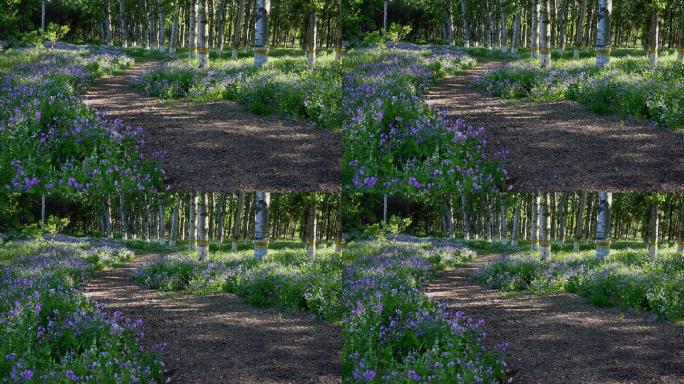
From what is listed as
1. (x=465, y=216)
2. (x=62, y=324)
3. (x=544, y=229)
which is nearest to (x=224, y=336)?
(x=62, y=324)

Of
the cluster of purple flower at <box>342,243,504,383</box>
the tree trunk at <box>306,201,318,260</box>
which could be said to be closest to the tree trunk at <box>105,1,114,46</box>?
the tree trunk at <box>306,201,318,260</box>

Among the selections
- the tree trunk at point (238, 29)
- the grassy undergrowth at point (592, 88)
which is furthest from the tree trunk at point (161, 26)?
the grassy undergrowth at point (592, 88)

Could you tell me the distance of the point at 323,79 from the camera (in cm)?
1220

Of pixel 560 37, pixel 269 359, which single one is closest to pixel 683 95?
pixel 560 37

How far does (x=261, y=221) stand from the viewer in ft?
31.4

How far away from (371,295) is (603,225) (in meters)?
4.15

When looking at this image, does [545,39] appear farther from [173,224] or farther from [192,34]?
[173,224]

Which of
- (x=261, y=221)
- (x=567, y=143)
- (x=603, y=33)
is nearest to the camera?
(x=261, y=221)

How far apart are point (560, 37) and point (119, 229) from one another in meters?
12.7

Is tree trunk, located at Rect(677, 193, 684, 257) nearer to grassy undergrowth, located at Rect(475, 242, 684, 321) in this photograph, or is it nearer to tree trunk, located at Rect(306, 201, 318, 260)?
grassy undergrowth, located at Rect(475, 242, 684, 321)

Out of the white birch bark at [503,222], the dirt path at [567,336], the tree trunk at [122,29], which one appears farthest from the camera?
the tree trunk at [122,29]

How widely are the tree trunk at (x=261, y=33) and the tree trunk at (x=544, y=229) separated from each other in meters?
6.07

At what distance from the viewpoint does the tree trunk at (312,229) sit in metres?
9.45

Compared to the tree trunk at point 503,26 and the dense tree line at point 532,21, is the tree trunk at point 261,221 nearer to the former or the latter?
the dense tree line at point 532,21
